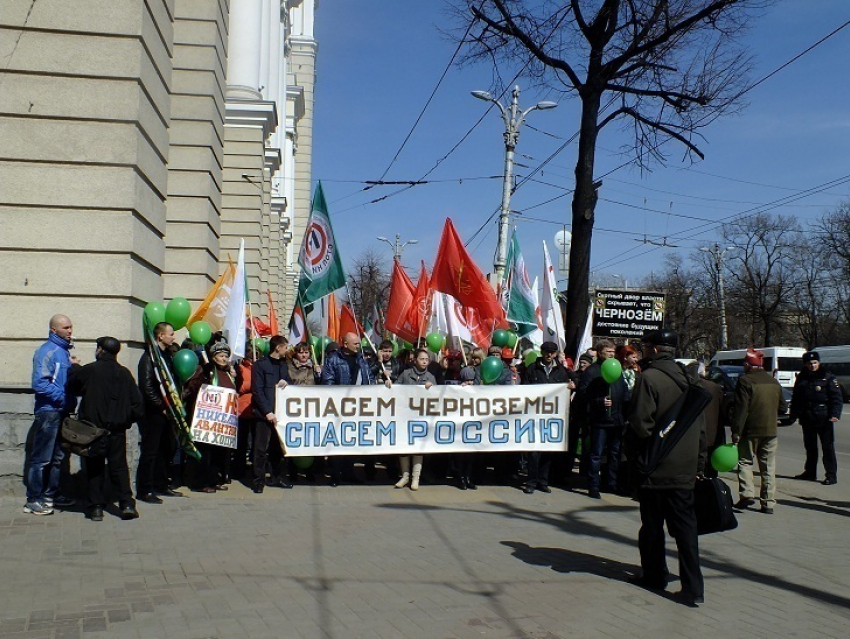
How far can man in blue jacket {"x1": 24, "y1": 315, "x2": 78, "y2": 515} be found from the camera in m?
8.31

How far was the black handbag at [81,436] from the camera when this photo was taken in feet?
26.5

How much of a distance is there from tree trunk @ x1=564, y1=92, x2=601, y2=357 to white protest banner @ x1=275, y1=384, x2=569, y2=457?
319 cm

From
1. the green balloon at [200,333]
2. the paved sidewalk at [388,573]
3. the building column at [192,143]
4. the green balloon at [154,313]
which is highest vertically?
the building column at [192,143]

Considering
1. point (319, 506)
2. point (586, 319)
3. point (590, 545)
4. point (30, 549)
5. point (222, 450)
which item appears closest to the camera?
point (30, 549)

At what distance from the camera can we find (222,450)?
10383 millimetres

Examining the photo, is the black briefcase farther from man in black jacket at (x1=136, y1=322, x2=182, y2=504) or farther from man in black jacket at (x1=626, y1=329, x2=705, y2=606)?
man in black jacket at (x1=136, y1=322, x2=182, y2=504)

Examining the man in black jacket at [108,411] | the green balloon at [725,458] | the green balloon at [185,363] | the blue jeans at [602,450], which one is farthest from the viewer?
the blue jeans at [602,450]

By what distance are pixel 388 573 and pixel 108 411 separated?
315 centimetres

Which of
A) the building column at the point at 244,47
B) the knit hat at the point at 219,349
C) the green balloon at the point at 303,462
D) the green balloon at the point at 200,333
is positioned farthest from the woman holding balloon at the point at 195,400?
the building column at the point at 244,47

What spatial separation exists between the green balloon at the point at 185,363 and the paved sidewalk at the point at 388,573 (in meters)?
1.32

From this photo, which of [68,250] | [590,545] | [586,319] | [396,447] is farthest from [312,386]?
[586,319]

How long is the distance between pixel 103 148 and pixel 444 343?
7324mm

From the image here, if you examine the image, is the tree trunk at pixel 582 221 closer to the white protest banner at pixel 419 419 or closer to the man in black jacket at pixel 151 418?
the white protest banner at pixel 419 419

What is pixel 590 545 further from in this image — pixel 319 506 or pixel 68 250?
pixel 68 250
